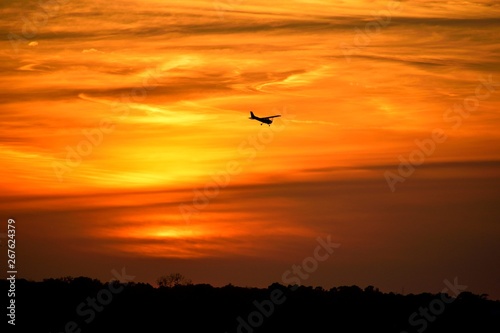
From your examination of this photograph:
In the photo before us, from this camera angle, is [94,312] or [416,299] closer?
[94,312]

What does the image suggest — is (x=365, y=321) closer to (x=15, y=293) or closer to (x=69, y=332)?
(x=69, y=332)

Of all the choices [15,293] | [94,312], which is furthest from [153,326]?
[15,293]

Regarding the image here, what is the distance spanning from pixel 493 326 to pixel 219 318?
967 inches

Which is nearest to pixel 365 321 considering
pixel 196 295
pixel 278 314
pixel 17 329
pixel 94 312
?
pixel 278 314

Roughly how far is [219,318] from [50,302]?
16.1 m

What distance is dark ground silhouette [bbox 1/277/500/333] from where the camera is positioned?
103625 millimetres

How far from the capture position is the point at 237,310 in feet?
356

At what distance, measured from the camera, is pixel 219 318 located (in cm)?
10588

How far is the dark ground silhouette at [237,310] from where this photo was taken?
104 m

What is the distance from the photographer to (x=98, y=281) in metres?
119

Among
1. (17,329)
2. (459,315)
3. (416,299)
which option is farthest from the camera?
(416,299)

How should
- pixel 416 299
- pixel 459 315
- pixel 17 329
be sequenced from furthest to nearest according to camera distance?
pixel 416 299 < pixel 459 315 < pixel 17 329

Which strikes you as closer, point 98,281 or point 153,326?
point 153,326

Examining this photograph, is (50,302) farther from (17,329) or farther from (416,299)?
(416,299)
